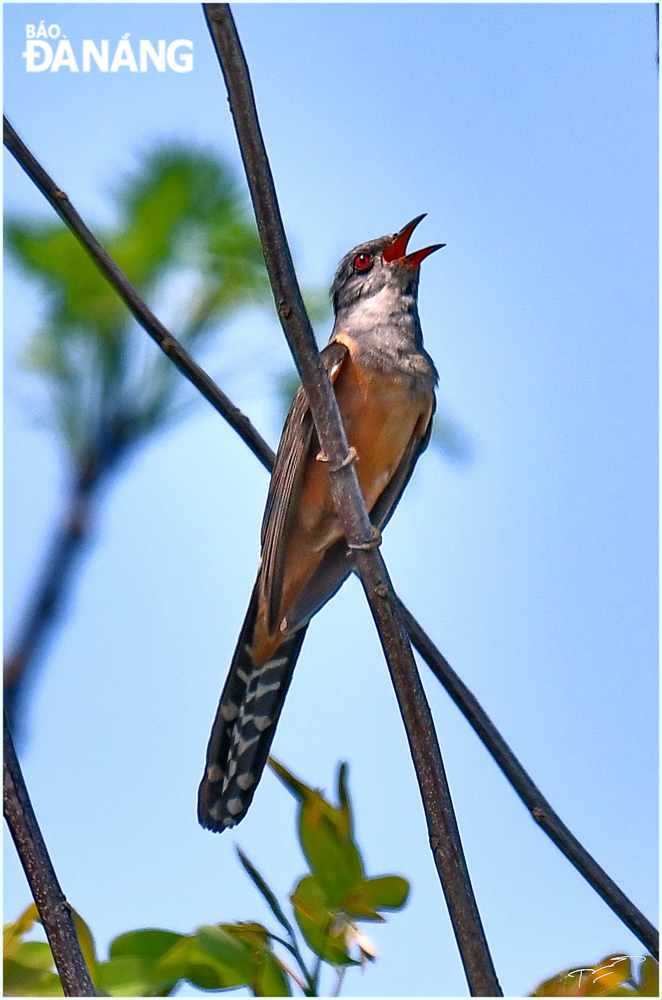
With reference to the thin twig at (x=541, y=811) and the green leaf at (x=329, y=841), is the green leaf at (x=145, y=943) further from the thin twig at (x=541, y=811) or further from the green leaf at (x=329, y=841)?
the thin twig at (x=541, y=811)

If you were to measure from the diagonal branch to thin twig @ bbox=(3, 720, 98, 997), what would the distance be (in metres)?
0.89

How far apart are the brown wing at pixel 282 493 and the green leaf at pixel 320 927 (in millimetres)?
1871

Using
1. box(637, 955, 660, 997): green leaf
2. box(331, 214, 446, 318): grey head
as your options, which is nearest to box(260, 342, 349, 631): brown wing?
box(331, 214, 446, 318): grey head

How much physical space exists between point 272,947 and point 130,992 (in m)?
0.26

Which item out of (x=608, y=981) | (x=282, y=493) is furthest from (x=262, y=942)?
(x=282, y=493)

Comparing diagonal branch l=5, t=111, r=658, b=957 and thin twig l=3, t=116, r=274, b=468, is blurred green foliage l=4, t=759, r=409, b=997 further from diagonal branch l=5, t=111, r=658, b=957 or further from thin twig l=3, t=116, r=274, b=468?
thin twig l=3, t=116, r=274, b=468

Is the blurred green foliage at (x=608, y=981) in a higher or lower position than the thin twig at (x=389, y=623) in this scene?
lower

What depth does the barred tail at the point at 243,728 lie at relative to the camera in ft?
10.6

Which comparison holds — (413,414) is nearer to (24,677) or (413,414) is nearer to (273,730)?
(273,730)

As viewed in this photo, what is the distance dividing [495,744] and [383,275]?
2.78 meters

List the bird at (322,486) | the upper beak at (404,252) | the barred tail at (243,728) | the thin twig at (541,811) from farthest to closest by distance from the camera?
the upper beak at (404,252) < the bird at (322,486) < the barred tail at (243,728) < the thin twig at (541,811)

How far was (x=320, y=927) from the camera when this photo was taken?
167cm

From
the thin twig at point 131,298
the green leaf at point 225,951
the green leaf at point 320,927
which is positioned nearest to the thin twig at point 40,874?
the green leaf at point 225,951

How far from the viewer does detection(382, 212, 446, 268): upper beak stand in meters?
4.21
